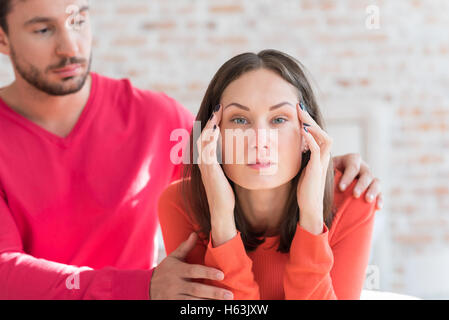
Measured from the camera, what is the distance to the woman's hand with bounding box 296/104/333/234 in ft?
A: 4.00

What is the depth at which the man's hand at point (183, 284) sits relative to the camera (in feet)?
3.97

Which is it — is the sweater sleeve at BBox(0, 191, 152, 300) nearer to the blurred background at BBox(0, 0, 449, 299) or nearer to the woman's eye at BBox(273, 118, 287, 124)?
the woman's eye at BBox(273, 118, 287, 124)

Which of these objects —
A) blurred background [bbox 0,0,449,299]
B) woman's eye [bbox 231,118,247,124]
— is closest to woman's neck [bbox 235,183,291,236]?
woman's eye [bbox 231,118,247,124]

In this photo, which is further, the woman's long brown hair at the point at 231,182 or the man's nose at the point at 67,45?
the man's nose at the point at 67,45

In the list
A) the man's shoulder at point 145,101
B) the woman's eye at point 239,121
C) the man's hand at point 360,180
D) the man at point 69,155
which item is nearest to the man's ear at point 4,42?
the man at point 69,155

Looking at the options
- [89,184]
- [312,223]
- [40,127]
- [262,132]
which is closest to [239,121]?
[262,132]

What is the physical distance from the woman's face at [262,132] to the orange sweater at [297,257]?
15 cm

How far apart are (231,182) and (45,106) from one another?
769mm

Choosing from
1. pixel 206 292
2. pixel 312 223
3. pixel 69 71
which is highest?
pixel 69 71

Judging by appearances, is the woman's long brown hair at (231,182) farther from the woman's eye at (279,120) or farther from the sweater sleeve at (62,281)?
the sweater sleeve at (62,281)

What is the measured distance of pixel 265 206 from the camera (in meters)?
1.42

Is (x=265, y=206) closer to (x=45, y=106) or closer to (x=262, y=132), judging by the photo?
(x=262, y=132)
